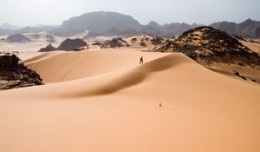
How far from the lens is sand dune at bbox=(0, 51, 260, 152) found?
4.90 meters

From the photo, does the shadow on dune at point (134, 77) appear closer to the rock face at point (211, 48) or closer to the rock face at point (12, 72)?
the rock face at point (12, 72)

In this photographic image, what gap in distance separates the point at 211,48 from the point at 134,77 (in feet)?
83.5

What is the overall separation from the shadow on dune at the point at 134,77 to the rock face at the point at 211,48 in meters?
18.2

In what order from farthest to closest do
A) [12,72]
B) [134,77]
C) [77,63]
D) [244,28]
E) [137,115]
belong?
1. [244,28]
2. [77,63]
3. [12,72]
4. [134,77]
5. [137,115]

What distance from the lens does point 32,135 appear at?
5191 mm

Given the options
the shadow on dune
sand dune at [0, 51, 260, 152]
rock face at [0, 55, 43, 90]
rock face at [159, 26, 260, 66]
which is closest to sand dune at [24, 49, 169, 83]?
rock face at [0, 55, 43, 90]

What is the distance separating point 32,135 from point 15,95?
146 inches

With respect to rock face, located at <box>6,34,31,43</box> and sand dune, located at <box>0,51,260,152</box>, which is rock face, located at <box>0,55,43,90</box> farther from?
rock face, located at <box>6,34,31,43</box>

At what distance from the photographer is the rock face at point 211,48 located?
1282 inches

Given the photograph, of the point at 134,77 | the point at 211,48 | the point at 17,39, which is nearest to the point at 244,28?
the point at 17,39

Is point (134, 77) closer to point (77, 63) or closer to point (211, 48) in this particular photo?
point (77, 63)

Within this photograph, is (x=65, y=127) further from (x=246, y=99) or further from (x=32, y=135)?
(x=246, y=99)

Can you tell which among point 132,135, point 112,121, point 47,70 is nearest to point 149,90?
point 112,121

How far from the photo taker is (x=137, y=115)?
649cm
